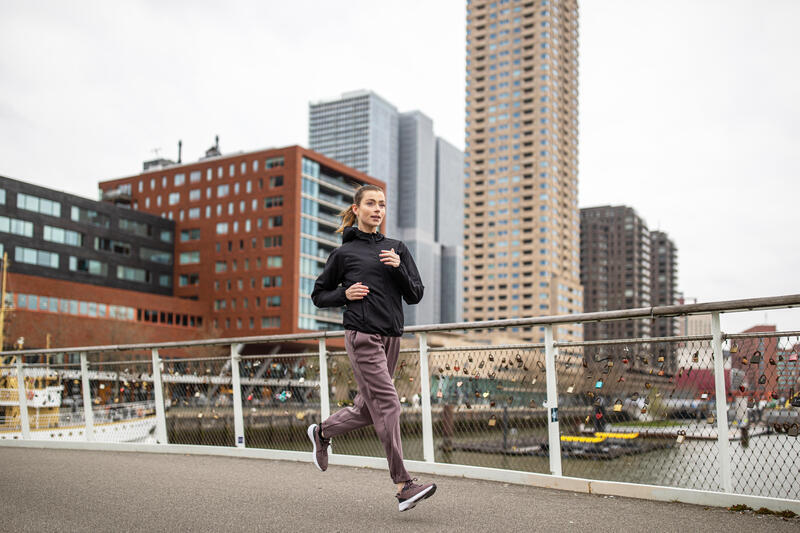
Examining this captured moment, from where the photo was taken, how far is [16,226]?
57.7 meters

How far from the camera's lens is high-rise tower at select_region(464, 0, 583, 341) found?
14412 centimetres

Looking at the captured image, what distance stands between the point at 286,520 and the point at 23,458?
4.94m

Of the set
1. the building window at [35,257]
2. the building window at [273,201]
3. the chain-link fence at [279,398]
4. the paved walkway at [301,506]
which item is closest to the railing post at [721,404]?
the paved walkway at [301,506]

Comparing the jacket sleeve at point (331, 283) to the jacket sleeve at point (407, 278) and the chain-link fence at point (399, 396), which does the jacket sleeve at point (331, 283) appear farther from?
the chain-link fence at point (399, 396)

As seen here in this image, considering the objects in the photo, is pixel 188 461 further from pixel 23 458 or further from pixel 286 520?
pixel 286 520

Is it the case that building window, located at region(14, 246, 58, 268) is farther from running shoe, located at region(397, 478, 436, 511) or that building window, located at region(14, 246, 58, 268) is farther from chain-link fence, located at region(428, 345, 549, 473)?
running shoe, located at region(397, 478, 436, 511)

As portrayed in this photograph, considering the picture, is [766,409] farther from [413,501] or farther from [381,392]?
[381,392]

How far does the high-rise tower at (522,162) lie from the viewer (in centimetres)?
14412

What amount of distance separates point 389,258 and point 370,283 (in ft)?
0.64

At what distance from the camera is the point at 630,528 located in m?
3.96

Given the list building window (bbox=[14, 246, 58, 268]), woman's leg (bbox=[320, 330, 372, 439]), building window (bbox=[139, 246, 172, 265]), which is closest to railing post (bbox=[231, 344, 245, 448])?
woman's leg (bbox=[320, 330, 372, 439])

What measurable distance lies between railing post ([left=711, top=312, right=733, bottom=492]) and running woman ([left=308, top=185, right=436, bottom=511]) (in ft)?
6.36

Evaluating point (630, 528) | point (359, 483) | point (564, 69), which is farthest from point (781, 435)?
point (564, 69)

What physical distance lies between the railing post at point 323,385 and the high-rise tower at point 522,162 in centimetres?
13378
